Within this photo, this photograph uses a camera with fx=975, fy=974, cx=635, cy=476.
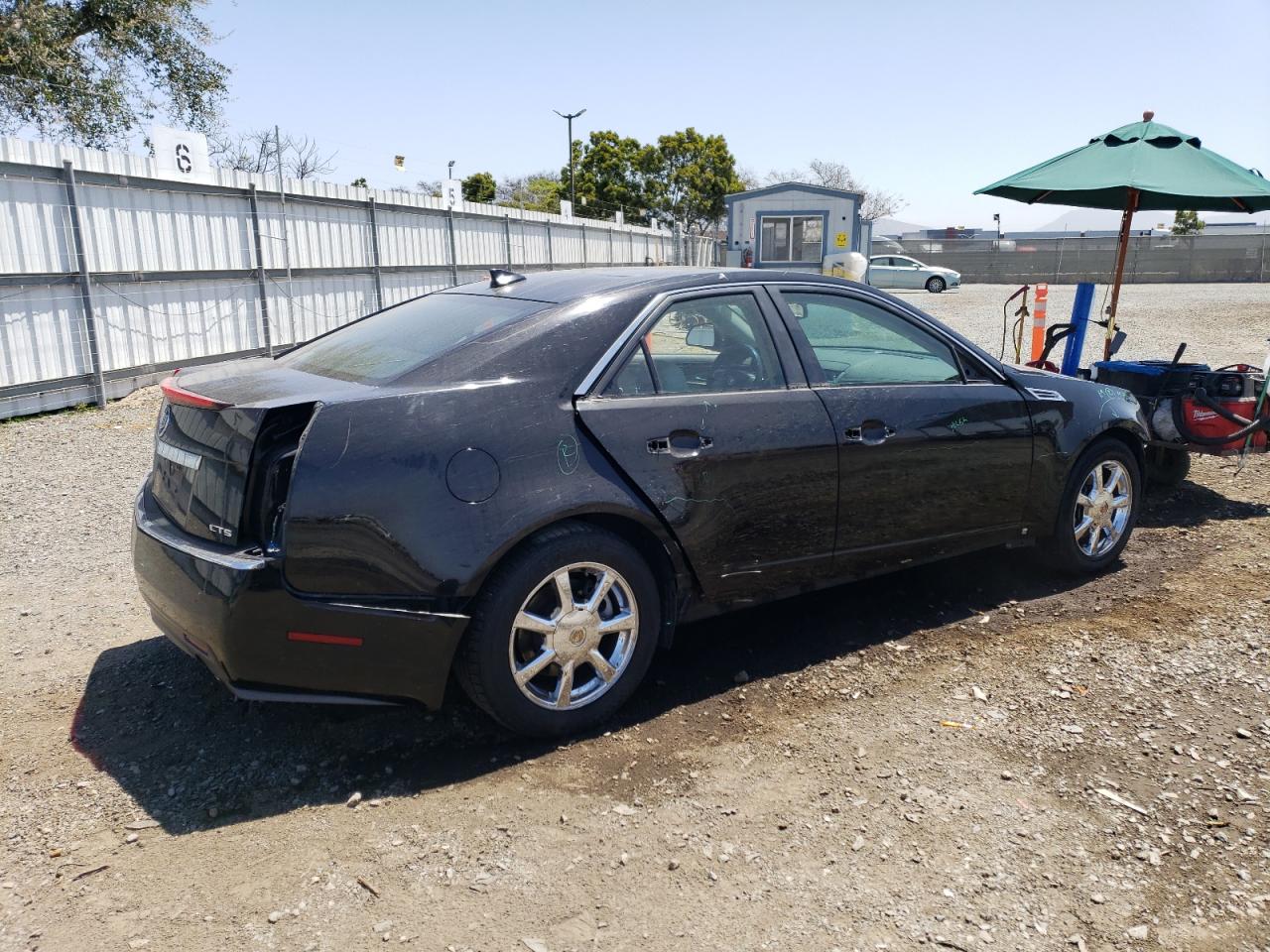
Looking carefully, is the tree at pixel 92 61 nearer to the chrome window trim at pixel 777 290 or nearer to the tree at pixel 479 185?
the chrome window trim at pixel 777 290

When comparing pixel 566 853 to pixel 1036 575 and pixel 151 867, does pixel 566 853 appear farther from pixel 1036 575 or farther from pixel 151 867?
pixel 1036 575

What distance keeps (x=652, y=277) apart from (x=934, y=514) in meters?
1.68

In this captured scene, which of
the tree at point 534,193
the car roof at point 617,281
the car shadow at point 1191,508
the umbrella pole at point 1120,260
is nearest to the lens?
the car roof at point 617,281

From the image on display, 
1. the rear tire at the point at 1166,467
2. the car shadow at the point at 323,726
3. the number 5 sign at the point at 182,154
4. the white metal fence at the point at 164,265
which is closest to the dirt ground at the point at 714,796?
the car shadow at the point at 323,726

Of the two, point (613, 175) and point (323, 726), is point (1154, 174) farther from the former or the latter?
point (613, 175)

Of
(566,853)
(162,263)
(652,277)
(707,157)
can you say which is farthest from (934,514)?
(707,157)

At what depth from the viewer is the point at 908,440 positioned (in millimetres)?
4215

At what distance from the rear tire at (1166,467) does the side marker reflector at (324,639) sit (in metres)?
6.19

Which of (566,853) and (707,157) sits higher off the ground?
(707,157)

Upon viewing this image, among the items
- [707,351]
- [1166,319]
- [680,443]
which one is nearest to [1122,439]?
[707,351]

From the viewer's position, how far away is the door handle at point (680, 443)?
3535mm

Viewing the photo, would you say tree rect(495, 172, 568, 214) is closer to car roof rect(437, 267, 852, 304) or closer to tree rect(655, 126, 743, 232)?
tree rect(655, 126, 743, 232)

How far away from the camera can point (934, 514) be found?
4398 millimetres

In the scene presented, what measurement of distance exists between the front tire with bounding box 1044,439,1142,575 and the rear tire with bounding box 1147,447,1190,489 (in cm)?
202
